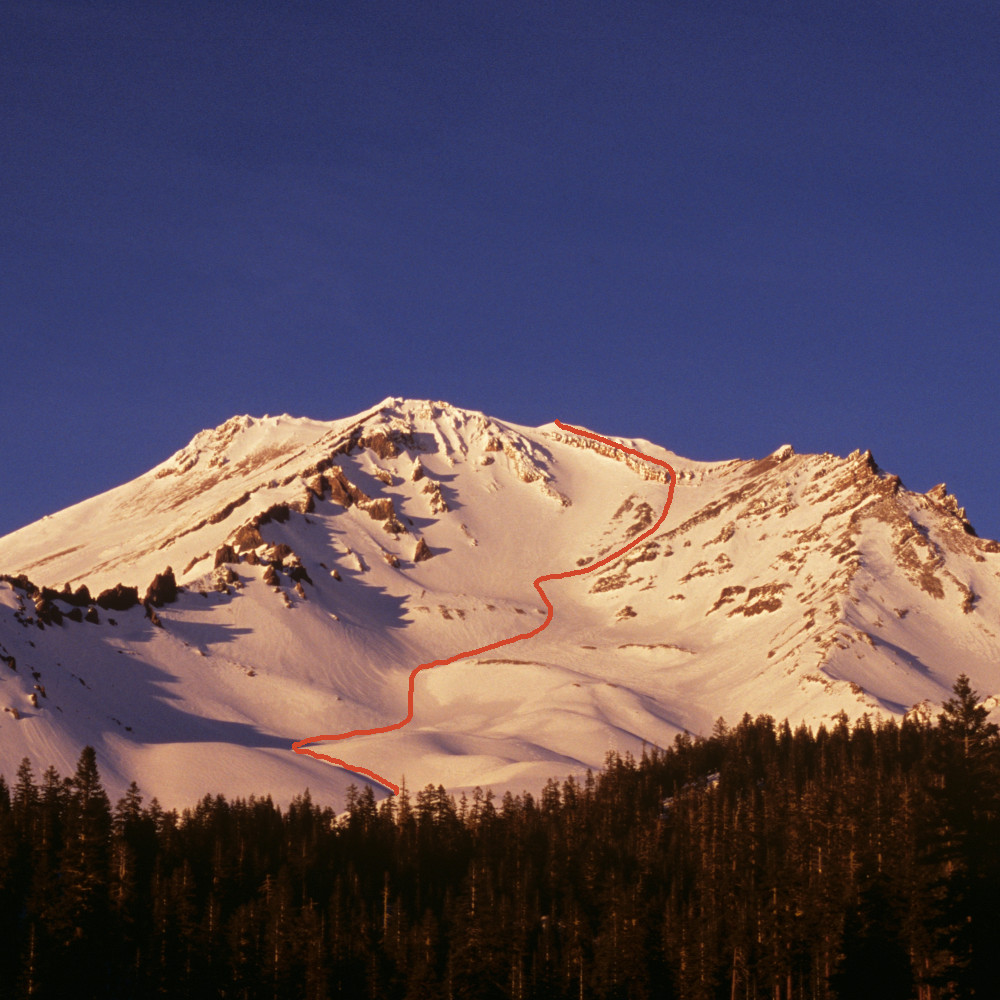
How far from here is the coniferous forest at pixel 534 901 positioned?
8112 centimetres

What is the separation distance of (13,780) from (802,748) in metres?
103

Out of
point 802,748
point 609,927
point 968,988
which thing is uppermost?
point 802,748

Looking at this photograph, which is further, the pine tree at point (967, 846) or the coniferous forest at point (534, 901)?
the coniferous forest at point (534, 901)

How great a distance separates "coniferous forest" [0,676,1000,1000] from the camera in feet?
266

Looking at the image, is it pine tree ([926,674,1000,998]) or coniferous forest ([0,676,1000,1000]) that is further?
coniferous forest ([0,676,1000,1000])

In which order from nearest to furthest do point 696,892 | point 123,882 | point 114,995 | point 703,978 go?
1. point 703,978
2. point 114,995
3. point 123,882
4. point 696,892

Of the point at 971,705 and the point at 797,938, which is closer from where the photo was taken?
the point at 971,705

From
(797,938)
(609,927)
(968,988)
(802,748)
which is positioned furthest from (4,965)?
(802,748)

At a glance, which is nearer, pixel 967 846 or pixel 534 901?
pixel 967 846

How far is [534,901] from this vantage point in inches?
4508

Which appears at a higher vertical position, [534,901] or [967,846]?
Result: [534,901]

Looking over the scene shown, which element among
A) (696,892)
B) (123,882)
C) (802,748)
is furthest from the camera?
(802,748)

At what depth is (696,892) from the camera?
389 ft

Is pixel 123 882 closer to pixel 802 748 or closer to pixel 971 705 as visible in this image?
pixel 971 705
